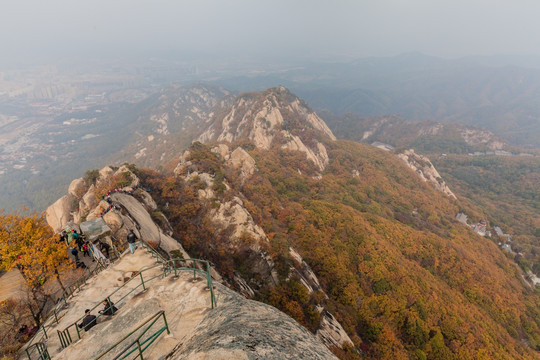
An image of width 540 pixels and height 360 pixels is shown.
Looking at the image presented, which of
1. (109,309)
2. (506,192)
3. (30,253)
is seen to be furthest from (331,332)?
(506,192)

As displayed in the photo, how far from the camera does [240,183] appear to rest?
52656 mm

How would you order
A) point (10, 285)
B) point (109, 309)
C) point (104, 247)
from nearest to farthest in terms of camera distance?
point (109, 309) < point (10, 285) < point (104, 247)

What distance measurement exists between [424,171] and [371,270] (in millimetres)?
103290

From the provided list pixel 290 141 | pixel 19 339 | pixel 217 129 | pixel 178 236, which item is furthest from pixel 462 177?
pixel 19 339

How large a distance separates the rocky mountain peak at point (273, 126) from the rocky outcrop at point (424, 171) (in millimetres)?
47501

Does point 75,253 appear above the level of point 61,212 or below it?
above

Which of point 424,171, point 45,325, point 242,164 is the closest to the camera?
point 45,325

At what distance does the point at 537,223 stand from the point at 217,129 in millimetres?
161304

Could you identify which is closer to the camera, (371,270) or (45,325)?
(45,325)

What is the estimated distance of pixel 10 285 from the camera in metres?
18.7

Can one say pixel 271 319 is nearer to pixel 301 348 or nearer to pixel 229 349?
pixel 301 348

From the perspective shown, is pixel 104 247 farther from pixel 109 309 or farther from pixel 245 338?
pixel 245 338

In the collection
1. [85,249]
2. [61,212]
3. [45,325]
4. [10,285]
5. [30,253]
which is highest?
[30,253]

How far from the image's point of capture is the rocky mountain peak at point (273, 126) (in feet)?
309
